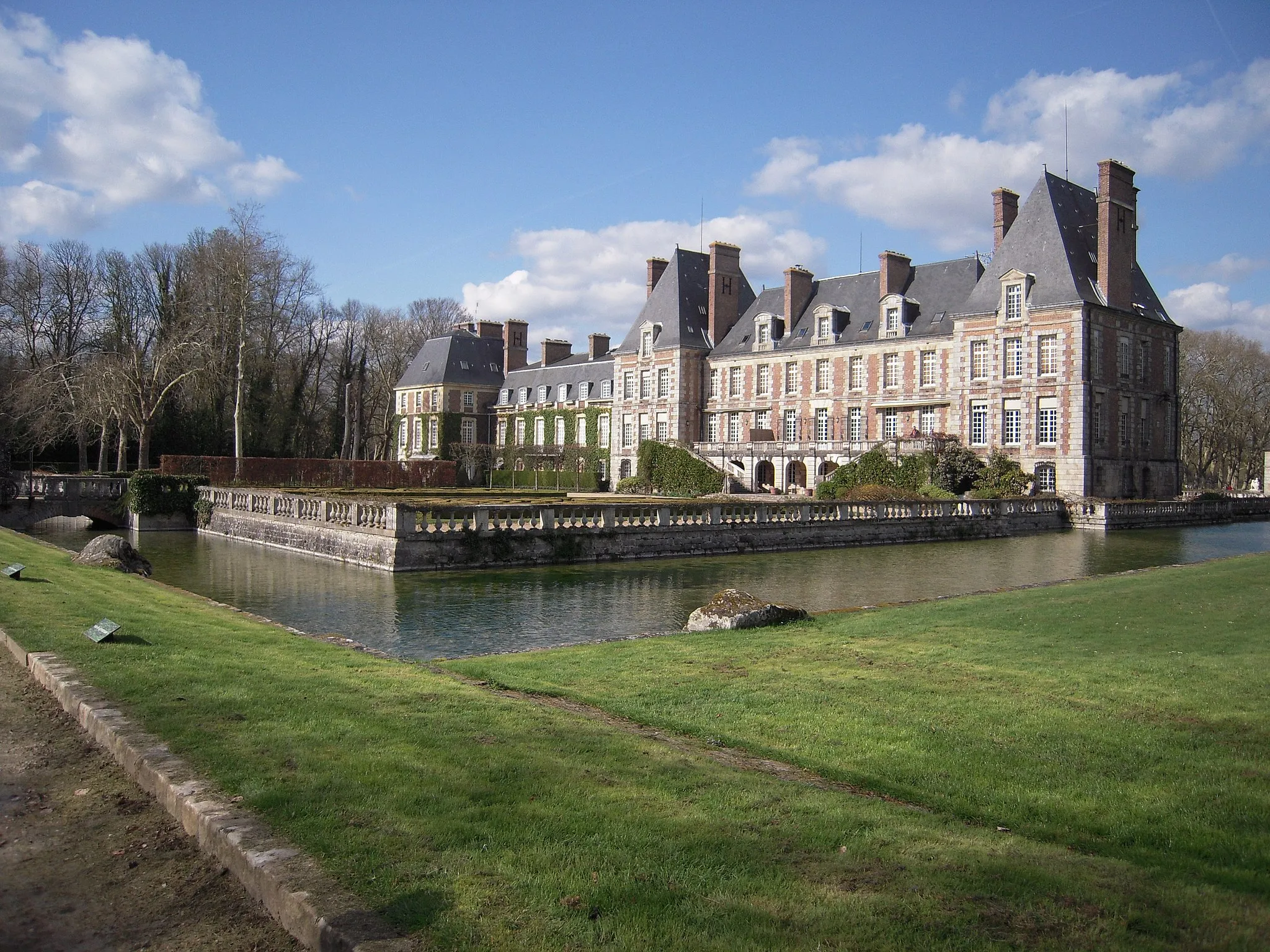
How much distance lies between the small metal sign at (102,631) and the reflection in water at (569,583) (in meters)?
3.71

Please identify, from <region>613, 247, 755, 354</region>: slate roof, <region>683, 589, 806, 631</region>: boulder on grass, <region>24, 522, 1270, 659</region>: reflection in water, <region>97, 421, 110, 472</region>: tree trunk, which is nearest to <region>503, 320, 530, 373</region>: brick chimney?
<region>613, 247, 755, 354</region>: slate roof

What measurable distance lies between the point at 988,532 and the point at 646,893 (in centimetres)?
2935

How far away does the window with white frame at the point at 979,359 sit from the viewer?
39500 millimetres

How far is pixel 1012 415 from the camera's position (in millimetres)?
38844

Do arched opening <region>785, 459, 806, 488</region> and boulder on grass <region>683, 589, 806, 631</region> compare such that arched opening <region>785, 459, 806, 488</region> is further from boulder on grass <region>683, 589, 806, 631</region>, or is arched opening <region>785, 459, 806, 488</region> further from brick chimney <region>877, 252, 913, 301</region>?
boulder on grass <region>683, 589, 806, 631</region>

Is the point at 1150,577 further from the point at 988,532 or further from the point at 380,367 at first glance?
the point at 380,367

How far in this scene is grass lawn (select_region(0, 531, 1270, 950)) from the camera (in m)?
3.18

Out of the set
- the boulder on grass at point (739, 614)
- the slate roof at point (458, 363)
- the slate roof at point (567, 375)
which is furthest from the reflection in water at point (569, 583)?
the slate roof at point (458, 363)

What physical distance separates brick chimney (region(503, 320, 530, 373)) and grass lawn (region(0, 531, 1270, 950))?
182ft

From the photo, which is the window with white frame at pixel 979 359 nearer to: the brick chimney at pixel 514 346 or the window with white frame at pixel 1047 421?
the window with white frame at pixel 1047 421

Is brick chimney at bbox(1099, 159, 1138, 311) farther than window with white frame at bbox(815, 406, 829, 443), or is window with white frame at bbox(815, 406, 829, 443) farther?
window with white frame at bbox(815, 406, 829, 443)

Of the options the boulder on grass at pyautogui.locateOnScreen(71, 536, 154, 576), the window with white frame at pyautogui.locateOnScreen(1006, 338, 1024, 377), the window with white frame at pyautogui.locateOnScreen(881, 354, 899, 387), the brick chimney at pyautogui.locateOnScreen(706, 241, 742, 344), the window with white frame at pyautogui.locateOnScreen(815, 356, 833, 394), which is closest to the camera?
the boulder on grass at pyautogui.locateOnScreen(71, 536, 154, 576)

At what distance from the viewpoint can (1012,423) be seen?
38.9 m

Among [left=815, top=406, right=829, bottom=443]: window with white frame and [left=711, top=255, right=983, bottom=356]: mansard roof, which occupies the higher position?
[left=711, top=255, right=983, bottom=356]: mansard roof
